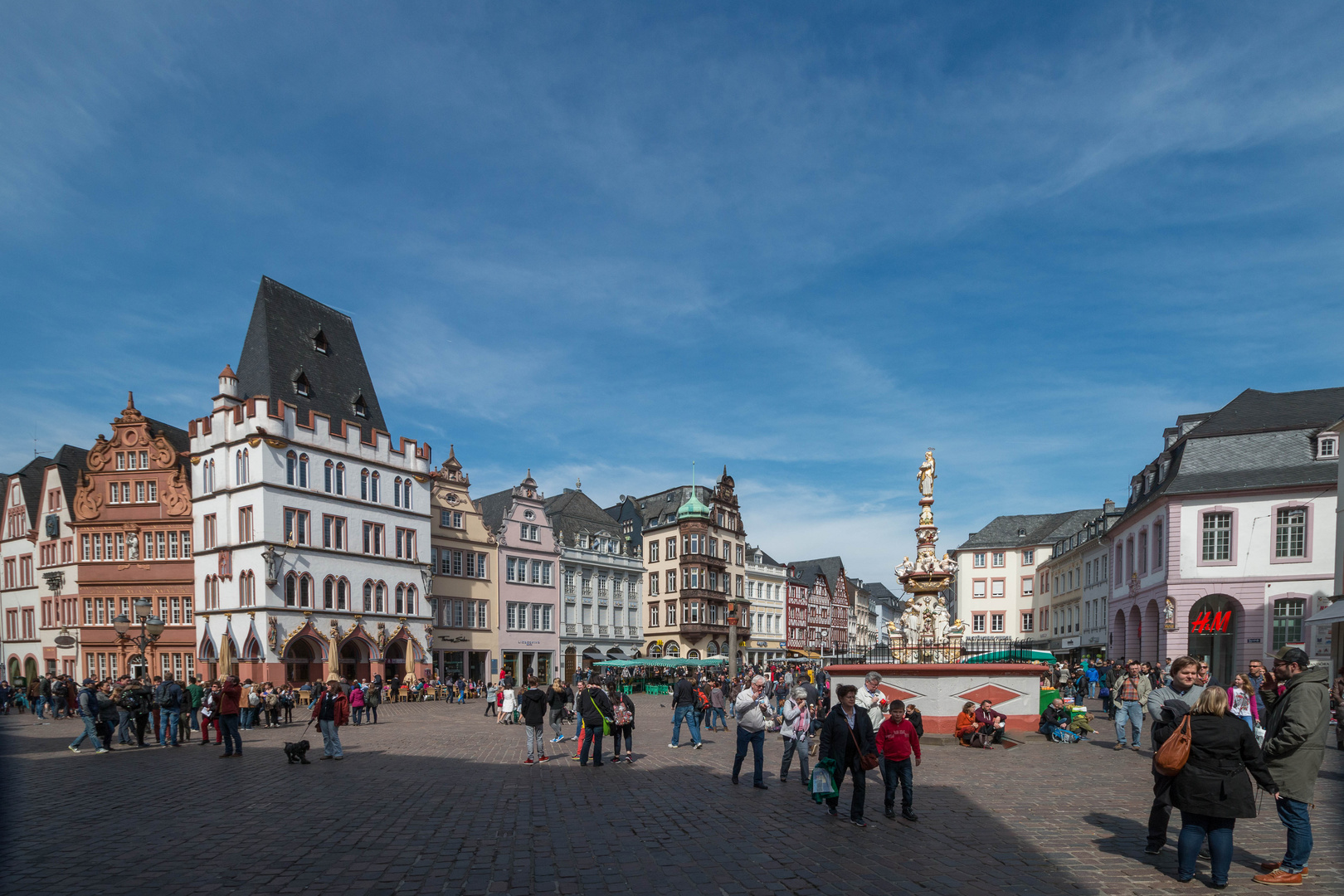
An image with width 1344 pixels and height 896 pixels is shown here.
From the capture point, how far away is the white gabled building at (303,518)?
39906 mm

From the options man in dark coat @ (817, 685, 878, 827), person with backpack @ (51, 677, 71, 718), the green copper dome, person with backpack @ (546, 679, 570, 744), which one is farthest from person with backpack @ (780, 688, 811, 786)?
the green copper dome

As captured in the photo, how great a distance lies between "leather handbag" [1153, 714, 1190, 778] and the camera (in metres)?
6.93

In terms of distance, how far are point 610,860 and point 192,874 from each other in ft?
12.5

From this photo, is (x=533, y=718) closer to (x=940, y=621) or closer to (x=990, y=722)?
(x=990, y=722)

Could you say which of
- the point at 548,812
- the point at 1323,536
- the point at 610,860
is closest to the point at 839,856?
the point at 610,860

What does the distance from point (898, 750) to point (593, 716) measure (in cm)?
686

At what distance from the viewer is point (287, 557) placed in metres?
40.2

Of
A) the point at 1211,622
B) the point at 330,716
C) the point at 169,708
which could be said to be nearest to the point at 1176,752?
the point at 330,716

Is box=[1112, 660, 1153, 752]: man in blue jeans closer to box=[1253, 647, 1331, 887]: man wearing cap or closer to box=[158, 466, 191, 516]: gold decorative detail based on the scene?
box=[1253, 647, 1331, 887]: man wearing cap

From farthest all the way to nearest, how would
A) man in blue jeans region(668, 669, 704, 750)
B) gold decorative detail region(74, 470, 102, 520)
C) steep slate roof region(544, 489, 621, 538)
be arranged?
steep slate roof region(544, 489, 621, 538)
gold decorative detail region(74, 470, 102, 520)
man in blue jeans region(668, 669, 704, 750)

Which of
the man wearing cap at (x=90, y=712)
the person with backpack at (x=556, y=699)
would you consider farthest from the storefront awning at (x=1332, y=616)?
the man wearing cap at (x=90, y=712)

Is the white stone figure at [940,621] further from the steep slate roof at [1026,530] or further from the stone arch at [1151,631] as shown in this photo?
the steep slate roof at [1026,530]

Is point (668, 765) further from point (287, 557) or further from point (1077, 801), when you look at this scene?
point (287, 557)

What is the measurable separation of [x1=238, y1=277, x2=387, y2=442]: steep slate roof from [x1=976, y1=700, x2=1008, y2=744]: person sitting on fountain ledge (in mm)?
34193
